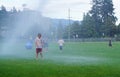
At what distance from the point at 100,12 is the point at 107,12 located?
2.44m

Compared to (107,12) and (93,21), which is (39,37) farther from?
(107,12)

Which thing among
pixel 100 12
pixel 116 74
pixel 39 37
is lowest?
pixel 116 74

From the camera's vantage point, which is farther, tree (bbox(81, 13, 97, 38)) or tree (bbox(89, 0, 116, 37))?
tree (bbox(89, 0, 116, 37))

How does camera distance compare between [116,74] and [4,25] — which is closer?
[116,74]

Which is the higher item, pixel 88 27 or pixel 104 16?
pixel 104 16

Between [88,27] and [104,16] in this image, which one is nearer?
[88,27]

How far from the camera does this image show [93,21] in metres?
119

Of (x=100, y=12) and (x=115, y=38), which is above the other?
(x=100, y=12)

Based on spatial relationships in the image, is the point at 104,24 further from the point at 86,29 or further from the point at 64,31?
the point at 64,31

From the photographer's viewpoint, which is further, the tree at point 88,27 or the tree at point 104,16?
the tree at point 104,16

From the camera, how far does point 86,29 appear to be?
117 m

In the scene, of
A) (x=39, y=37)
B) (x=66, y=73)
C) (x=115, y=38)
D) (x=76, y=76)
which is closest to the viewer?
(x=76, y=76)

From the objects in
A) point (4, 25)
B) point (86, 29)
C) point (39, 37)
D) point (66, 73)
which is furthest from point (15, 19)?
point (66, 73)

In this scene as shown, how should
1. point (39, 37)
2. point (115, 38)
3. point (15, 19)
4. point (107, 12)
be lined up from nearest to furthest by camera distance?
point (39, 37)
point (15, 19)
point (115, 38)
point (107, 12)
